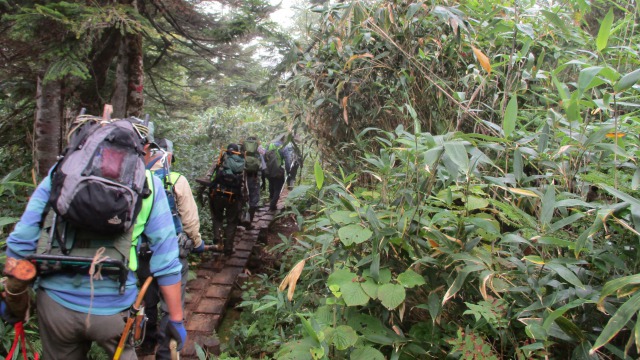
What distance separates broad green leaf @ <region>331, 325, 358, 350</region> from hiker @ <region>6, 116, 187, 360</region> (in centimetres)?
134

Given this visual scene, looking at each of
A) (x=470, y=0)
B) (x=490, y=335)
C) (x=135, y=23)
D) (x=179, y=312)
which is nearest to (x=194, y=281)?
(x=179, y=312)

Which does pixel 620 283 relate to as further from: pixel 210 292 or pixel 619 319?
pixel 210 292

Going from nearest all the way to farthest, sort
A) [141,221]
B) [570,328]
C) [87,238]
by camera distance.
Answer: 1. [570,328]
2. [87,238]
3. [141,221]

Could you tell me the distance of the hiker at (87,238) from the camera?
7.22ft

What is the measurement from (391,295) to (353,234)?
0.38 meters

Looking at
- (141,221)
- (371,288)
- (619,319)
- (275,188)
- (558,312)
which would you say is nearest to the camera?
(619,319)

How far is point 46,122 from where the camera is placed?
5.77 metres

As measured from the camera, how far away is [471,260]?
1.88 m

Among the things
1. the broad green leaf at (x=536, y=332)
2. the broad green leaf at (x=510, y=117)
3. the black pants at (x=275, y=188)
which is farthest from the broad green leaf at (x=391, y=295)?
the black pants at (x=275, y=188)

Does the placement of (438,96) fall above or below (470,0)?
below

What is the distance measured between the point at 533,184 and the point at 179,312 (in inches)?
106

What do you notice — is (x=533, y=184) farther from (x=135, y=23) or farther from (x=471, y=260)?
(x=135, y=23)

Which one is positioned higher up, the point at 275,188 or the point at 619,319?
the point at 619,319

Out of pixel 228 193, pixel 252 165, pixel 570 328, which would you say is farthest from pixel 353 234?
pixel 252 165
